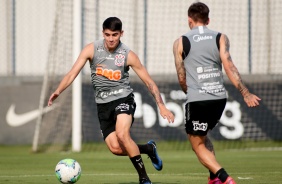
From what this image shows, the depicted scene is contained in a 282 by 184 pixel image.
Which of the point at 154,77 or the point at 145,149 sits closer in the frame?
the point at 145,149

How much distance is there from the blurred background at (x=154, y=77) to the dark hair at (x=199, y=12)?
9.55 meters

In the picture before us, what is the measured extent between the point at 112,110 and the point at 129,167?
11.7ft

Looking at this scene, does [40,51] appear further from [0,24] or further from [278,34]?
[278,34]

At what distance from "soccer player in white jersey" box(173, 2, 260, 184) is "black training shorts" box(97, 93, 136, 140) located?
1.47 metres

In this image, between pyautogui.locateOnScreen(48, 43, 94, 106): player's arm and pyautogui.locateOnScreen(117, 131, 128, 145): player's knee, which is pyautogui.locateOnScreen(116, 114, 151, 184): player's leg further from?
pyautogui.locateOnScreen(48, 43, 94, 106): player's arm

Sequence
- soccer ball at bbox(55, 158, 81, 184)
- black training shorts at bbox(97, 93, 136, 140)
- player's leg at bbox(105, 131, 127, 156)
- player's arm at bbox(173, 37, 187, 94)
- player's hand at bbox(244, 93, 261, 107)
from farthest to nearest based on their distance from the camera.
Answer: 1. player's leg at bbox(105, 131, 127, 156)
2. black training shorts at bbox(97, 93, 136, 140)
3. soccer ball at bbox(55, 158, 81, 184)
4. player's arm at bbox(173, 37, 187, 94)
5. player's hand at bbox(244, 93, 261, 107)

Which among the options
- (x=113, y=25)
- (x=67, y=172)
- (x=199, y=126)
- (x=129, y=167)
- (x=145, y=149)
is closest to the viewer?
(x=199, y=126)

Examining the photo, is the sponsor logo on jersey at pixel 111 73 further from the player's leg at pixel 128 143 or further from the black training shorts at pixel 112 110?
the player's leg at pixel 128 143

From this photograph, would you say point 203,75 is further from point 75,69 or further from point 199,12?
point 75,69

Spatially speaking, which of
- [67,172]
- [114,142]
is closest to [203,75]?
[114,142]

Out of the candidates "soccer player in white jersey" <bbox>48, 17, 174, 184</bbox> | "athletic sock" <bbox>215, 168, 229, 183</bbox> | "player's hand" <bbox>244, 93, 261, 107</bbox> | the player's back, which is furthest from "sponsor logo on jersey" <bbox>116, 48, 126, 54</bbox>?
"athletic sock" <bbox>215, 168, 229, 183</bbox>

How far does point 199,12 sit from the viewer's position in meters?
9.98

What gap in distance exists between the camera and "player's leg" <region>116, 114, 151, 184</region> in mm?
11000

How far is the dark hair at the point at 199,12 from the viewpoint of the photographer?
9.95m
